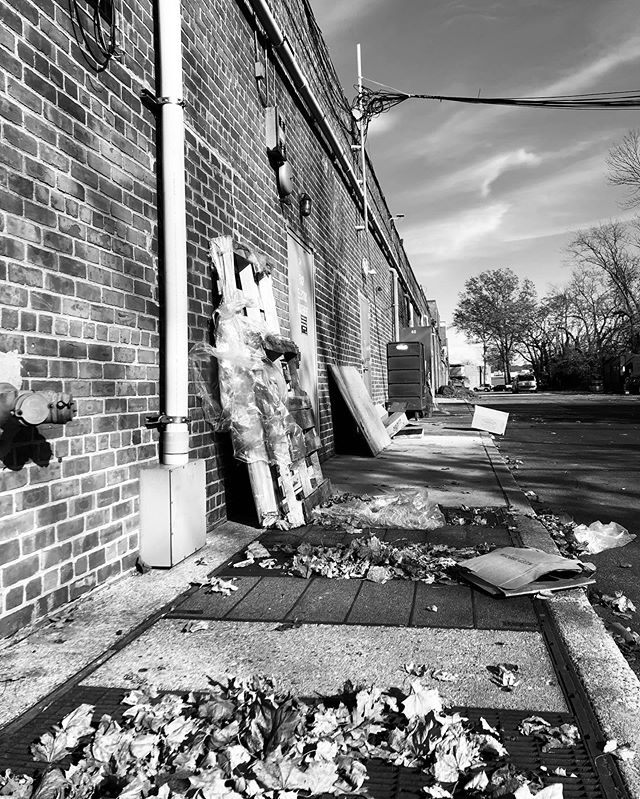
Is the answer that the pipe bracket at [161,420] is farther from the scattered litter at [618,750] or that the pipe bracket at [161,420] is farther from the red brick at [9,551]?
the scattered litter at [618,750]

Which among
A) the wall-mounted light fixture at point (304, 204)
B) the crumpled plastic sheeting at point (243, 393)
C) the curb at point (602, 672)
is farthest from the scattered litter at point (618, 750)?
the wall-mounted light fixture at point (304, 204)

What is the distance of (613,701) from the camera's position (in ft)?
6.68

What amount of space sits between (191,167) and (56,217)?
5.50 ft

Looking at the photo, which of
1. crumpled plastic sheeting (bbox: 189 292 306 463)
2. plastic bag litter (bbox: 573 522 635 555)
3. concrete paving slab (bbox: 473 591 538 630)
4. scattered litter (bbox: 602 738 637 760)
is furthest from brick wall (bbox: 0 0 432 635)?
plastic bag litter (bbox: 573 522 635 555)

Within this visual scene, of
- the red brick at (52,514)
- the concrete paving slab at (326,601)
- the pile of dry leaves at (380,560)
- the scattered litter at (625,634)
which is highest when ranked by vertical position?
the red brick at (52,514)

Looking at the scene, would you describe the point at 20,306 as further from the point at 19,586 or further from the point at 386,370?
the point at 386,370

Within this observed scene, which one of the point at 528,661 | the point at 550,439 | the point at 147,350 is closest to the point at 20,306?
the point at 147,350

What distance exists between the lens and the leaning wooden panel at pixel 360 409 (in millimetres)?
9031

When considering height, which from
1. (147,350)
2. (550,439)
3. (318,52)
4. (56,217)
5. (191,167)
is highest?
(318,52)

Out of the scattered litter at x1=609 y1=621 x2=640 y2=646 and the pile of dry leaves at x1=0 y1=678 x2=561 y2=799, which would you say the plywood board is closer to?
the scattered litter at x1=609 y1=621 x2=640 y2=646

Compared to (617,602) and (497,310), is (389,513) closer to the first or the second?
(617,602)

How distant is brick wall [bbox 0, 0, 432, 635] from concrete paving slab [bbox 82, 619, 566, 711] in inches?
23.7

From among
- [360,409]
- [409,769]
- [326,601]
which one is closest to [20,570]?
[326,601]

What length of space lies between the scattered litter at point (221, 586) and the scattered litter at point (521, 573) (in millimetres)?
1191
